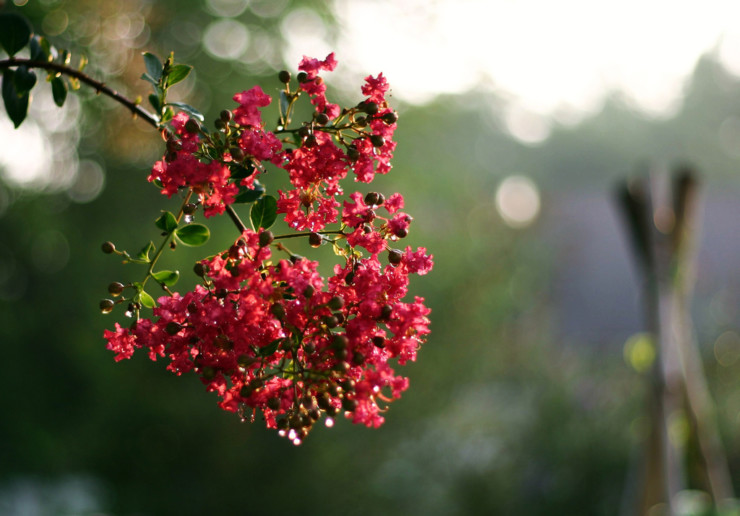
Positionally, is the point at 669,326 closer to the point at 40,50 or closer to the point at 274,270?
the point at 274,270

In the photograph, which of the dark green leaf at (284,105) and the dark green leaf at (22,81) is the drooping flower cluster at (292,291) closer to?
the dark green leaf at (284,105)

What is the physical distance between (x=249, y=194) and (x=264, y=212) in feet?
0.09

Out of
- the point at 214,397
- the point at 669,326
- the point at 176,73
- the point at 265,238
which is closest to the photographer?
the point at 265,238

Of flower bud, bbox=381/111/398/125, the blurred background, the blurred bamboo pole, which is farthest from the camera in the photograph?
the blurred background

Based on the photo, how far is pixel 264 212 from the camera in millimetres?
788

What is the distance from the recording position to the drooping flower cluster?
710mm

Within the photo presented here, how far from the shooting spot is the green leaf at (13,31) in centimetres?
77

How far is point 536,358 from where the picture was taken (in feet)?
17.6

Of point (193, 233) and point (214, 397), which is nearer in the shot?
point (193, 233)

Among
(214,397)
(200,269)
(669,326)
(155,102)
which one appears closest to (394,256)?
(200,269)

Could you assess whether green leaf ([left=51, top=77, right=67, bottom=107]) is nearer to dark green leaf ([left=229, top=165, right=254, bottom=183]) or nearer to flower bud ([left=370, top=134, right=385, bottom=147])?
dark green leaf ([left=229, top=165, right=254, bottom=183])

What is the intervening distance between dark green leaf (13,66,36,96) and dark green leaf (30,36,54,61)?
20 millimetres

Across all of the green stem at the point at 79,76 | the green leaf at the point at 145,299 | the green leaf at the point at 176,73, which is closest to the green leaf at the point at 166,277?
the green leaf at the point at 145,299

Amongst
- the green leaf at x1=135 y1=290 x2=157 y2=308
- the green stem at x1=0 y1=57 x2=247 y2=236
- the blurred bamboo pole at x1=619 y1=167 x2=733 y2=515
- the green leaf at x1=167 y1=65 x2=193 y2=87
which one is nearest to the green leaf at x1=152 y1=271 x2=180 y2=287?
the green leaf at x1=135 y1=290 x2=157 y2=308
